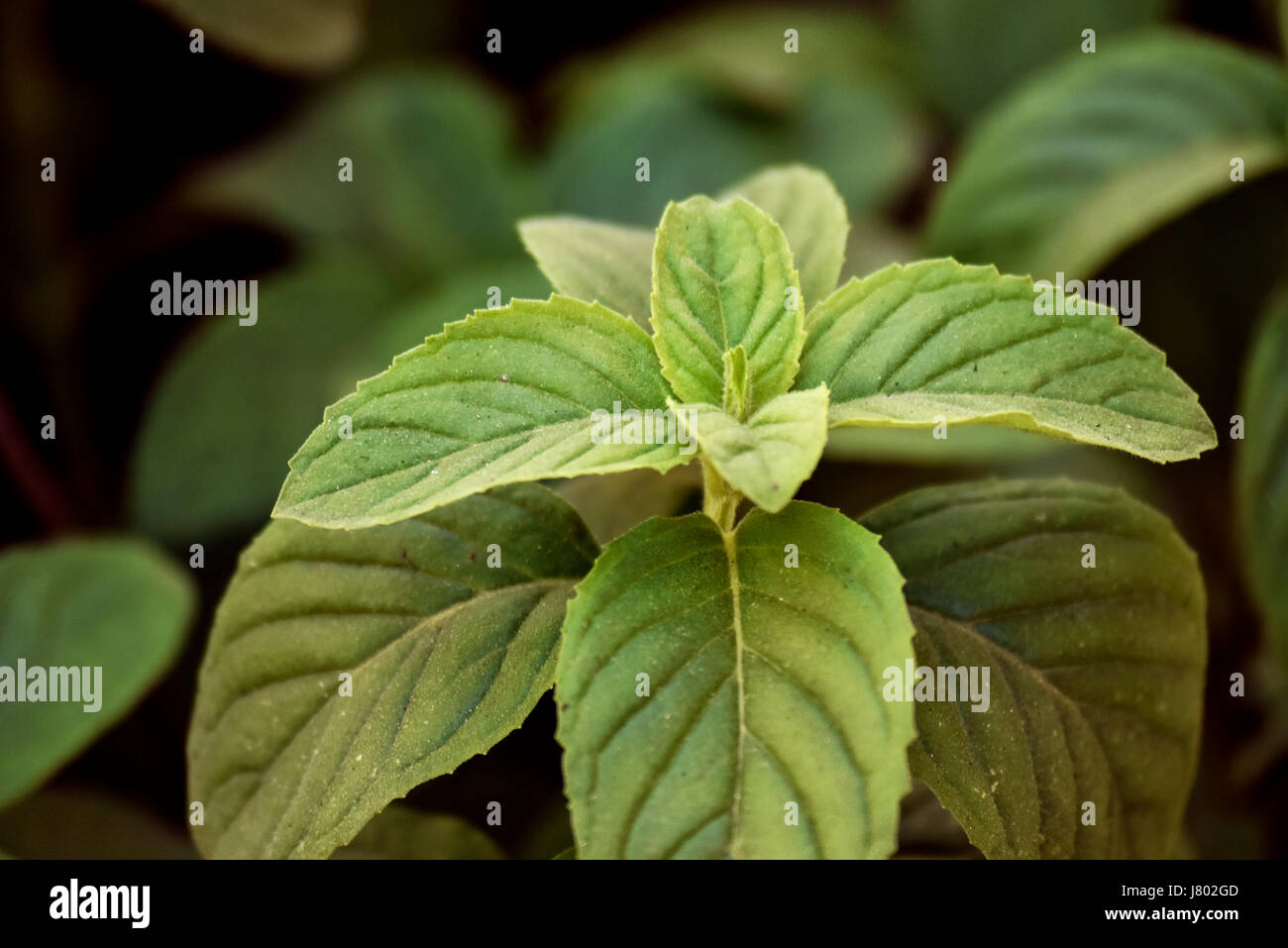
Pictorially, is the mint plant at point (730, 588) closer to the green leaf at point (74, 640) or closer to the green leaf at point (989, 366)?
the green leaf at point (989, 366)

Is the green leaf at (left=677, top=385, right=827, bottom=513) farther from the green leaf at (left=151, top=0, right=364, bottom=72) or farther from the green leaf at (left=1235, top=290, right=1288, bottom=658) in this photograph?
the green leaf at (left=151, top=0, right=364, bottom=72)

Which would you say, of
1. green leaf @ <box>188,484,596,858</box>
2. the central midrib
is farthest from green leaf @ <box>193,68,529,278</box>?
the central midrib

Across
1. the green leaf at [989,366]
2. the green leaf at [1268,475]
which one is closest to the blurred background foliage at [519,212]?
the green leaf at [1268,475]

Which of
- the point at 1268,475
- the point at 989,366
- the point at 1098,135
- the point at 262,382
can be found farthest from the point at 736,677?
the point at 262,382

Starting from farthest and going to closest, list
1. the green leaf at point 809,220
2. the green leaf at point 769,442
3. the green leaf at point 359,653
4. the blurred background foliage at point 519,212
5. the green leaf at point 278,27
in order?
the green leaf at point 278,27 → the blurred background foliage at point 519,212 → the green leaf at point 809,220 → the green leaf at point 359,653 → the green leaf at point 769,442

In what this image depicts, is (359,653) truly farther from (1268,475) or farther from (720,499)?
(1268,475)

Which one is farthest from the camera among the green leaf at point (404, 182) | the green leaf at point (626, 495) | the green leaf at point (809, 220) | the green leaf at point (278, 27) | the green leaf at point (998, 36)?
the green leaf at point (404, 182)
